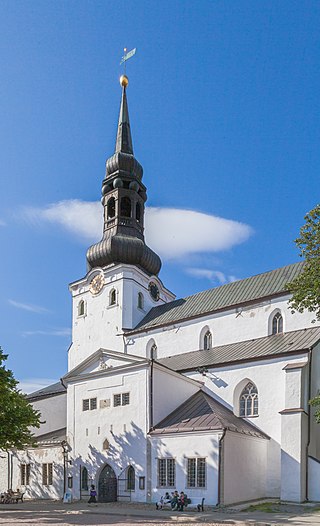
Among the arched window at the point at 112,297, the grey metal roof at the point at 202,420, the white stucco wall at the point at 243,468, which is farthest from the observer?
the arched window at the point at 112,297

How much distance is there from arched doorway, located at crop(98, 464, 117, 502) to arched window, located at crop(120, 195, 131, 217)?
19.5 metres

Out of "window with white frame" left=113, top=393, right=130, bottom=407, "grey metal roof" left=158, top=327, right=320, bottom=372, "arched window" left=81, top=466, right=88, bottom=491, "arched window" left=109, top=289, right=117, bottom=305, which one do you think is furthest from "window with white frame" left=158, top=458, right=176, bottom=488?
"arched window" left=109, top=289, right=117, bottom=305

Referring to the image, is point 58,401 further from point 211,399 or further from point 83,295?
point 211,399

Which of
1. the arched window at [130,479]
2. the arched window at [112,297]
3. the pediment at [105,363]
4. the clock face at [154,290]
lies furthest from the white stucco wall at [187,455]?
the clock face at [154,290]

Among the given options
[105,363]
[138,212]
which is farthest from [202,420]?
[138,212]

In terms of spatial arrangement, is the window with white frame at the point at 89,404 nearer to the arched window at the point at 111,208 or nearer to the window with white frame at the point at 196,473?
the window with white frame at the point at 196,473

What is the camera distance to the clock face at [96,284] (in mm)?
40625

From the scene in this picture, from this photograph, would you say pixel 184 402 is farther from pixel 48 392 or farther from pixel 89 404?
pixel 48 392

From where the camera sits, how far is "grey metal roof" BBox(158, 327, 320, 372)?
90.4ft

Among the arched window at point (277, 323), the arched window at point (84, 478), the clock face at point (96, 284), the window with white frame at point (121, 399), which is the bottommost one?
the arched window at point (84, 478)

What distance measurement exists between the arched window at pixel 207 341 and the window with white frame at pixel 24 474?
12632mm

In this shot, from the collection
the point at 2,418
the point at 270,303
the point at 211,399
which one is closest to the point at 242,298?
the point at 270,303

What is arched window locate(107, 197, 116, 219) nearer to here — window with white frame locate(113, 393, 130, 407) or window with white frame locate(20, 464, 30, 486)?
window with white frame locate(113, 393, 130, 407)

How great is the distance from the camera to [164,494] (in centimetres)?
2473
